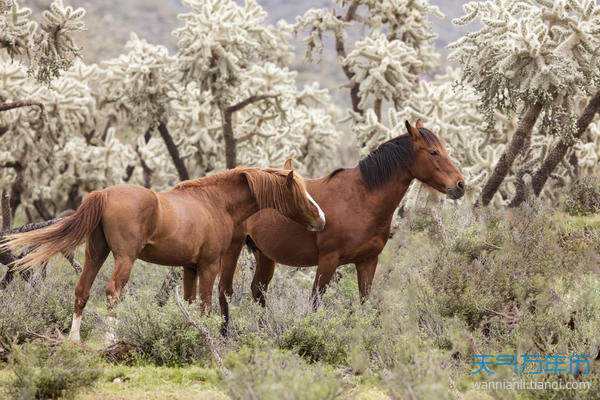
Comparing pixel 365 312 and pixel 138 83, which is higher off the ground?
pixel 138 83

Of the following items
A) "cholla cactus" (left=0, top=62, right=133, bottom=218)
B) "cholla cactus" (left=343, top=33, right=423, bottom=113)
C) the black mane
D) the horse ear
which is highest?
"cholla cactus" (left=343, top=33, right=423, bottom=113)

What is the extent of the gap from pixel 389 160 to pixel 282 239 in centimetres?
142

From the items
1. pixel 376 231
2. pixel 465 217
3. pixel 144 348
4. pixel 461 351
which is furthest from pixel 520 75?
pixel 144 348

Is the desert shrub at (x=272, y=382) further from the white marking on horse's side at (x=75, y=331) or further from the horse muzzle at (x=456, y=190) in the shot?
the horse muzzle at (x=456, y=190)

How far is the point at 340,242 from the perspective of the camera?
834cm

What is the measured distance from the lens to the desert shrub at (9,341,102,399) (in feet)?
17.9

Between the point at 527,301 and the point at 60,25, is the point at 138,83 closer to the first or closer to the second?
the point at 60,25

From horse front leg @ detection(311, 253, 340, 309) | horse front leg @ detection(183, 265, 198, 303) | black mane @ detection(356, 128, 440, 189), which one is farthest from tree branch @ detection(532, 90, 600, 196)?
horse front leg @ detection(183, 265, 198, 303)

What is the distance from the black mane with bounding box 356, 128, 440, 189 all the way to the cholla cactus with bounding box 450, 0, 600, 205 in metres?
4.19

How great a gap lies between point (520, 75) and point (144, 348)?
7.80m

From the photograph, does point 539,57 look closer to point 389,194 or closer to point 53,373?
point 389,194

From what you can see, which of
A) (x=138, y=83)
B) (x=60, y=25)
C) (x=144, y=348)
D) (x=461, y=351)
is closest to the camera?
(x=461, y=351)

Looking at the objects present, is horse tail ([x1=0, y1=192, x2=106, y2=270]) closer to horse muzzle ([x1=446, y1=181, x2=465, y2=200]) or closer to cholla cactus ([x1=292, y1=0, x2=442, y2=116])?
horse muzzle ([x1=446, y1=181, x2=465, y2=200])

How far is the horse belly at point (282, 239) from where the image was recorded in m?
8.67
